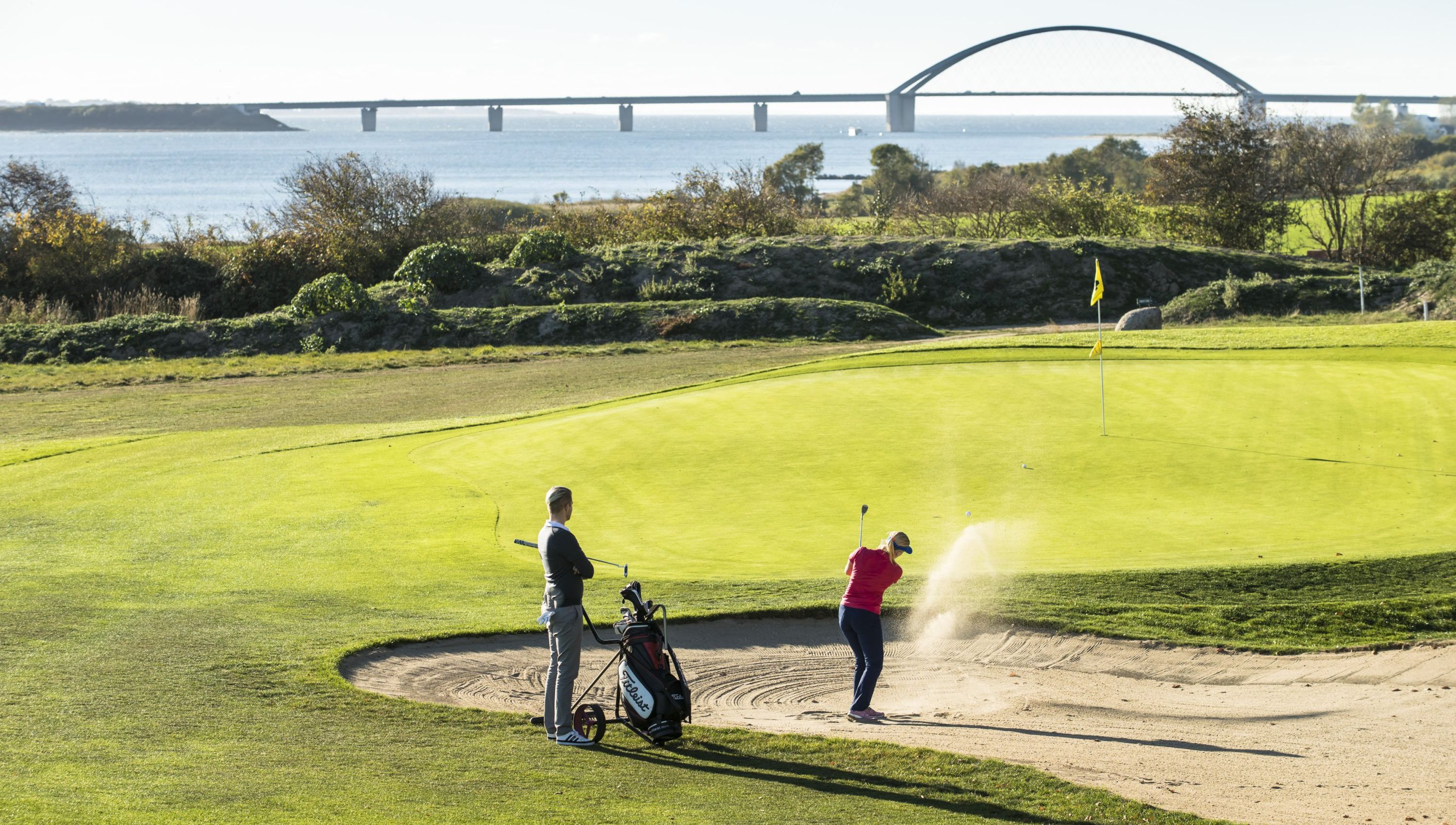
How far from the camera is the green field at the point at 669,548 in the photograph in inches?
300

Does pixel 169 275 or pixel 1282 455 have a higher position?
pixel 169 275

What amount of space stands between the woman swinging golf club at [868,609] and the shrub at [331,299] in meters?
31.7

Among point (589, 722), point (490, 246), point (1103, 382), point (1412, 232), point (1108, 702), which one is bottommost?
point (1108, 702)

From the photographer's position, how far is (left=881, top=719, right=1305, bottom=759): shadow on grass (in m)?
8.36

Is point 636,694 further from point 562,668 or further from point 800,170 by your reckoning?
point 800,170

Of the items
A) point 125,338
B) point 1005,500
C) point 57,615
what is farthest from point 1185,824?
point 125,338

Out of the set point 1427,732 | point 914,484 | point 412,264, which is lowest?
point 1427,732

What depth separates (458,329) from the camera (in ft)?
124

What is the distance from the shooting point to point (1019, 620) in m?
11.0

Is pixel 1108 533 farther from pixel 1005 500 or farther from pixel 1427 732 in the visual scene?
pixel 1427 732

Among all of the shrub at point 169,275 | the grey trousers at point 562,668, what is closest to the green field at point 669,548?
the grey trousers at point 562,668

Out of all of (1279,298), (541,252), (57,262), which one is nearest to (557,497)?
(1279,298)

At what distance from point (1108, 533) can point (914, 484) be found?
2409 mm

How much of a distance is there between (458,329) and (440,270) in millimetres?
5764
